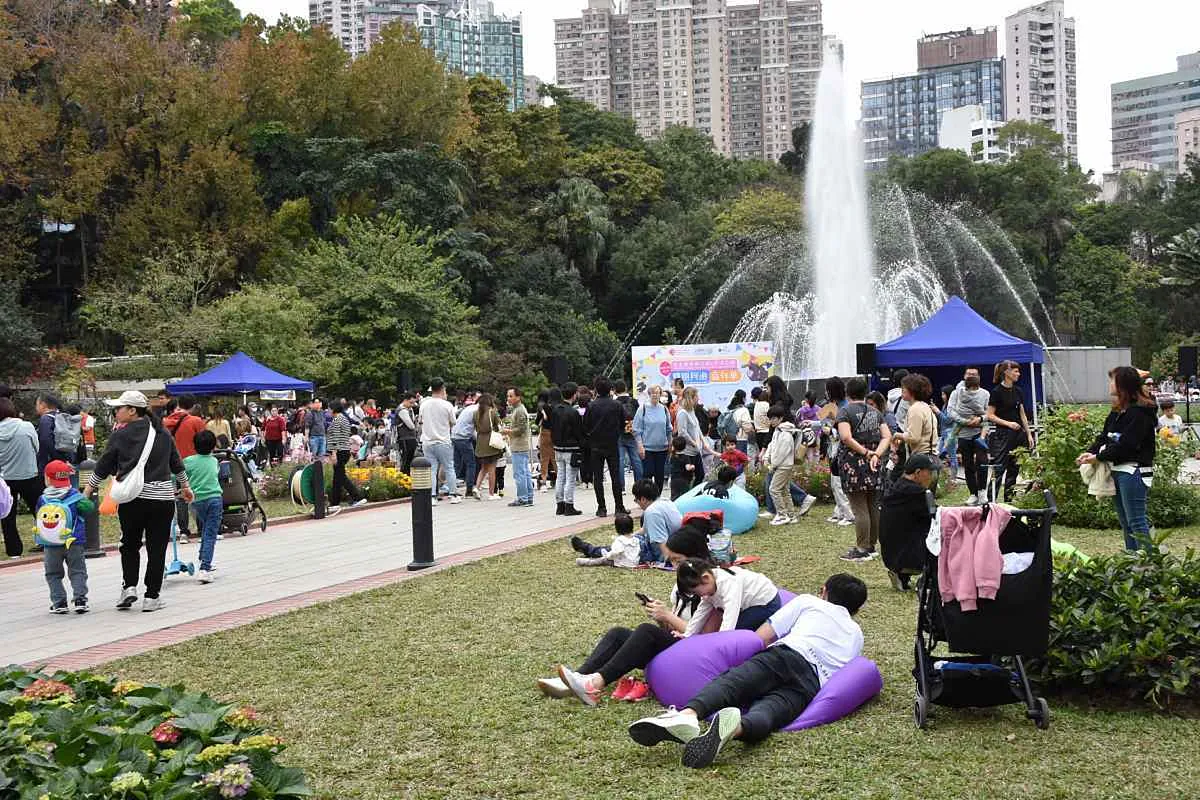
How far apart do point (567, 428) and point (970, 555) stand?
10.1 metres

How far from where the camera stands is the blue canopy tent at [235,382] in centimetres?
2330

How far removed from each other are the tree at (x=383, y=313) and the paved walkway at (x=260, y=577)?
20760mm

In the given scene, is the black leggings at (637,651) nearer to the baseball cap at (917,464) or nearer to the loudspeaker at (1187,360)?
the baseball cap at (917,464)

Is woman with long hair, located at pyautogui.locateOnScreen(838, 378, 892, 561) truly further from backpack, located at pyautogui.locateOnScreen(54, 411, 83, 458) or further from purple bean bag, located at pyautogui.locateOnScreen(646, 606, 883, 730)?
backpack, located at pyautogui.locateOnScreen(54, 411, 83, 458)

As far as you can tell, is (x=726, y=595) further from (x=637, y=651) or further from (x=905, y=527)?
(x=905, y=527)

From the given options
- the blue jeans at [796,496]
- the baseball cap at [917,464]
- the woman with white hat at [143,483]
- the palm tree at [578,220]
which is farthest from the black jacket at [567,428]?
the palm tree at [578,220]

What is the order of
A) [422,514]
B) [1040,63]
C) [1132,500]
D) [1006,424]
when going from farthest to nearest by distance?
1. [1040,63]
2. [1006,424]
3. [422,514]
4. [1132,500]

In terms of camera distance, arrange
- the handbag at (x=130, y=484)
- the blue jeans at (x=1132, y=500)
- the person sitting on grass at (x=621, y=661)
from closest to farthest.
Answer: the person sitting on grass at (x=621, y=661) < the blue jeans at (x=1132, y=500) < the handbag at (x=130, y=484)

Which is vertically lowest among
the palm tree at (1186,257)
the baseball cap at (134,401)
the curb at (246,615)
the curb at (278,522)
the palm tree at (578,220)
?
the curb at (278,522)

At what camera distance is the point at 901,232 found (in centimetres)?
5584

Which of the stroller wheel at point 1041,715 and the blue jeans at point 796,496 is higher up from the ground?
the stroller wheel at point 1041,715

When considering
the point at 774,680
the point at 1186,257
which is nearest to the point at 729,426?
the point at 774,680

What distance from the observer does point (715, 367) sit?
83.5 ft

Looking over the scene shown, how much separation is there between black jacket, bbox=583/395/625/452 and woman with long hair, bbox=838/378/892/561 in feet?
12.2
